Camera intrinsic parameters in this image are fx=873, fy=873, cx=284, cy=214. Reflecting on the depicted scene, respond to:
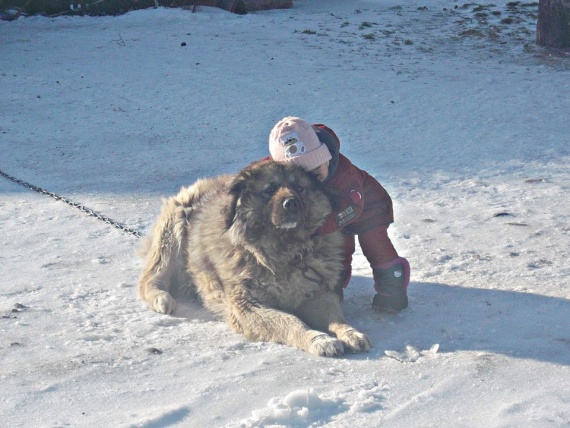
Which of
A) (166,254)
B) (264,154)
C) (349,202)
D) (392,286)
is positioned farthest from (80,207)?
(392,286)

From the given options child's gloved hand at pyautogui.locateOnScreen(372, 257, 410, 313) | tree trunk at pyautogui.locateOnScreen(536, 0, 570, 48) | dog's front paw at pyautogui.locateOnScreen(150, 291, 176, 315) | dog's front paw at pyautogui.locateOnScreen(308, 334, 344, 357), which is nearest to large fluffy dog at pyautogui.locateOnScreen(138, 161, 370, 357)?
dog's front paw at pyautogui.locateOnScreen(150, 291, 176, 315)

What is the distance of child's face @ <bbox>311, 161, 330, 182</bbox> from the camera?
15.7ft

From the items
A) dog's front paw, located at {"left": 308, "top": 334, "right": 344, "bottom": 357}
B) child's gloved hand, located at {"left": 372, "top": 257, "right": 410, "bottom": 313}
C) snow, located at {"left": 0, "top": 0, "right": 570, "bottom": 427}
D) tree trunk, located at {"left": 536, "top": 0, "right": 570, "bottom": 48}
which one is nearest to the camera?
snow, located at {"left": 0, "top": 0, "right": 570, "bottom": 427}

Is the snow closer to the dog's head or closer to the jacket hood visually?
the dog's head

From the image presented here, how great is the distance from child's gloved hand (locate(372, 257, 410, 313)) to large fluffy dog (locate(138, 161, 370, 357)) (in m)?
0.25

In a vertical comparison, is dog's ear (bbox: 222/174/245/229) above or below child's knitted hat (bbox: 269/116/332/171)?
below

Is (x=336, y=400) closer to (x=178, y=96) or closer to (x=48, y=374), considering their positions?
(x=48, y=374)

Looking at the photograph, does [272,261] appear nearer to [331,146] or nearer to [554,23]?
[331,146]

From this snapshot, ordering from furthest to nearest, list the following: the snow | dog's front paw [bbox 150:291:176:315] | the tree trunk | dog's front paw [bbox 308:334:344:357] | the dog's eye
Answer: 1. the tree trunk
2. dog's front paw [bbox 150:291:176:315]
3. the dog's eye
4. dog's front paw [bbox 308:334:344:357]
5. the snow

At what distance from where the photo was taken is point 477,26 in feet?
44.7

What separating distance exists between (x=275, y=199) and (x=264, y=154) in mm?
3891

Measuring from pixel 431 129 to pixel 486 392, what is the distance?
18.6ft

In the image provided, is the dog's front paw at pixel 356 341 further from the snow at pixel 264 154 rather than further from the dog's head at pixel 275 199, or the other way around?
the dog's head at pixel 275 199

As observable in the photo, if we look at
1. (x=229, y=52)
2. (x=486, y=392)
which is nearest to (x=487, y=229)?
(x=486, y=392)
